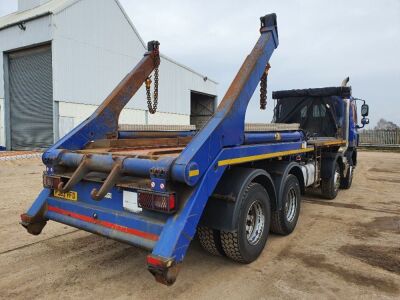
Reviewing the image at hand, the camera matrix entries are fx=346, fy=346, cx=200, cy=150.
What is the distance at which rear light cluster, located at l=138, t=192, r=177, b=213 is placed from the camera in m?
2.94

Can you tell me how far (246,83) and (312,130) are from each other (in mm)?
5387

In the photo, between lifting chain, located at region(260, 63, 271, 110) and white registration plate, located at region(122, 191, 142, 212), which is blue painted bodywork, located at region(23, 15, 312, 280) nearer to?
white registration plate, located at region(122, 191, 142, 212)

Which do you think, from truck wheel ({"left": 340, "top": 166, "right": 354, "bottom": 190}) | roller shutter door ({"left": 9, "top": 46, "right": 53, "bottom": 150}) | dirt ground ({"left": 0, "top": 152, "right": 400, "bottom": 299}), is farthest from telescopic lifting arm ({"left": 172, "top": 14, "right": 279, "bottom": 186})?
roller shutter door ({"left": 9, "top": 46, "right": 53, "bottom": 150})

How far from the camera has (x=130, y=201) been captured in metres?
3.31

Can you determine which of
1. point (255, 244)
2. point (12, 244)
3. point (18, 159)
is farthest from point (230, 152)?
point (18, 159)

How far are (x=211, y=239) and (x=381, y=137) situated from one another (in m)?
31.3

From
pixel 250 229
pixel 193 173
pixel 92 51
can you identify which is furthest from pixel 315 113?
pixel 92 51

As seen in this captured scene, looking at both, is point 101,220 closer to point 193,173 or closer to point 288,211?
point 193,173

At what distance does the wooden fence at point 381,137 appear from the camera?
29734 mm

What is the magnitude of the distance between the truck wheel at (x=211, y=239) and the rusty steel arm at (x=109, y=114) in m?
1.98

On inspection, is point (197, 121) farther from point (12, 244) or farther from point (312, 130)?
point (12, 244)

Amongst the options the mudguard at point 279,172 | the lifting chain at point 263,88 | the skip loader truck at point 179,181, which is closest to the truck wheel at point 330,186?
the skip loader truck at point 179,181

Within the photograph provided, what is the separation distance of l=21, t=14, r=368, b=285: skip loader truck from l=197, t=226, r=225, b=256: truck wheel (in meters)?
0.01

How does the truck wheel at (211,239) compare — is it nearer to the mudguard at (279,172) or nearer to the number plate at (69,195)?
the mudguard at (279,172)
